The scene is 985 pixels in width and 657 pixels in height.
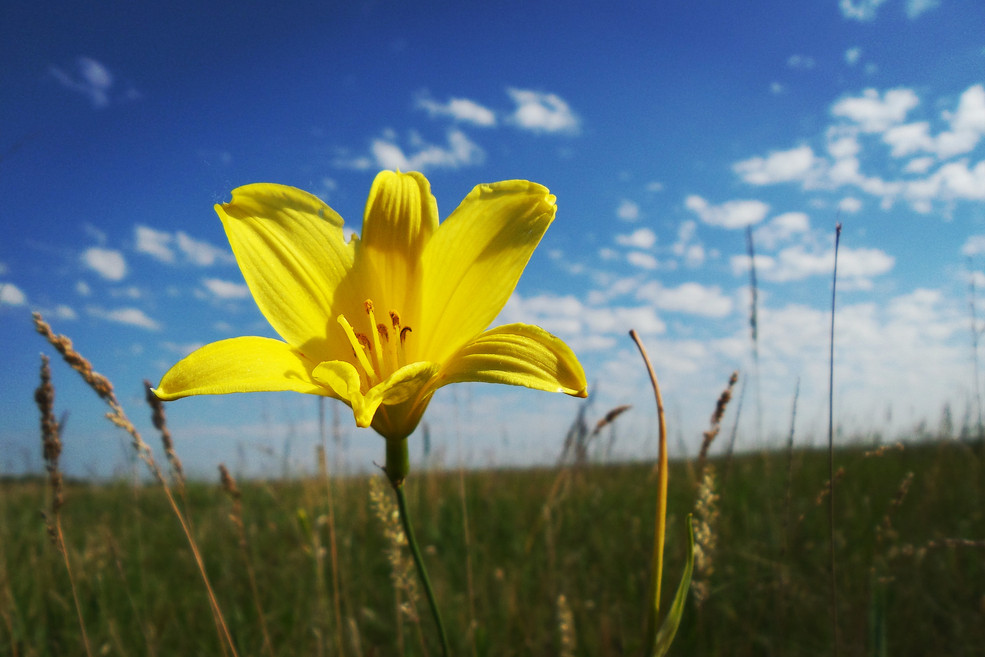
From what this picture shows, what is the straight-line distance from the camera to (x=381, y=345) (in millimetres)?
1469

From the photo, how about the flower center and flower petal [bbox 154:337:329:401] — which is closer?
flower petal [bbox 154:337:329:401]

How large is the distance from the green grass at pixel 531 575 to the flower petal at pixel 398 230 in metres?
1.14

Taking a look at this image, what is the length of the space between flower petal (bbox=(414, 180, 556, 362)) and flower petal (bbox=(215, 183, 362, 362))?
0.83ft

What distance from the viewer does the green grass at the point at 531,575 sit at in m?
2.69

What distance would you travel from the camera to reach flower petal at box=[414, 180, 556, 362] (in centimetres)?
132

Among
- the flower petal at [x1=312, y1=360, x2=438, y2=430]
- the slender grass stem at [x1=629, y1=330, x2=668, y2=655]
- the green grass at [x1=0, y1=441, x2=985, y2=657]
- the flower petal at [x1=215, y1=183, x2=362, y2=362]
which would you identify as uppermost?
the flower petal at [x1=215, y1=183, x2=362, y2=362]

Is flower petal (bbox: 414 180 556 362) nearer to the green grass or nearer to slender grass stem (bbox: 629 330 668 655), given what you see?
slender grass stem (bbox: 629 330 668 655)

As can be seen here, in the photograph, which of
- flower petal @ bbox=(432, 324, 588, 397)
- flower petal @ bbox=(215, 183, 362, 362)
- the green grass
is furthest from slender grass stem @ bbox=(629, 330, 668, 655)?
the green grass

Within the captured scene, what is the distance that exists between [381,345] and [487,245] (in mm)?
371

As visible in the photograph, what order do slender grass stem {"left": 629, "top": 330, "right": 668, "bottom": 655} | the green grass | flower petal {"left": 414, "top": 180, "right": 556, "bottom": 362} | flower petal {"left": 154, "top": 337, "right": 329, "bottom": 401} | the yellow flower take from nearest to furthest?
slender grass stem {"left": 629, "top": 330, "right": 668, "bottom": 655}
flower petal {"left": 154, "top": 337, "right": 329, "bottom": 401}
the yellow flower
flower petal {"left": 414, "top": 180, "right": 556, "bottom": 362}
the green grass

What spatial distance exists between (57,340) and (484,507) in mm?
3799

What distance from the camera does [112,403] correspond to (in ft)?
5.78

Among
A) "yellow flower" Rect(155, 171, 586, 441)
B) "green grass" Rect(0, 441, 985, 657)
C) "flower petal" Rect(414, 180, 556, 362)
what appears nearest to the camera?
"yellow flower" Rect(155, 171, 586, 441)

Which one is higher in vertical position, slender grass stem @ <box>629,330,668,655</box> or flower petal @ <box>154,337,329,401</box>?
flower petal @ <box>154,337,329,401</box>
